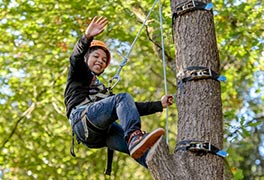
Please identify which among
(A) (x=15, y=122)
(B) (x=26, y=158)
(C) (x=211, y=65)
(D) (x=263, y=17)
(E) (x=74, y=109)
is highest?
(D) (x=263, y=17)

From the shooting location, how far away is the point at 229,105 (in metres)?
10.1

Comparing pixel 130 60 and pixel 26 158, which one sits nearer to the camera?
pixel 26 158

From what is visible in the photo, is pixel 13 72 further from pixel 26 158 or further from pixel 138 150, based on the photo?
pixel 138 150

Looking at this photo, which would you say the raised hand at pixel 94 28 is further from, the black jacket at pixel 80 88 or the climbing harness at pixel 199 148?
the climbing harness at pixel 199 148

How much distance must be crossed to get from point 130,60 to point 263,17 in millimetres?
3592

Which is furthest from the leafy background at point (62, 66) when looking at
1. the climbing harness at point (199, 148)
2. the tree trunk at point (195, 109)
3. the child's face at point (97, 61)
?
the climbing harness at point (199, 148)

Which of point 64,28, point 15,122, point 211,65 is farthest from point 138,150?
point 15,122

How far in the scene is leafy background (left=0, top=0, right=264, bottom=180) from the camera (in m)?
7.38

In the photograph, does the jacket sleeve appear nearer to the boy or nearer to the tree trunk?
the boy

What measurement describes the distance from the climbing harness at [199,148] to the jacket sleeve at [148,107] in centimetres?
58

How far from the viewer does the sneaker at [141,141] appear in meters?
2.70

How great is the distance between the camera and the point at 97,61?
372 centimetres

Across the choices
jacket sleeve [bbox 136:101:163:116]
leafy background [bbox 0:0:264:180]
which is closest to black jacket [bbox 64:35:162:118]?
jacket sleeve [bbox 136:101:163:116]

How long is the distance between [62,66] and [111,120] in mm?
5600
